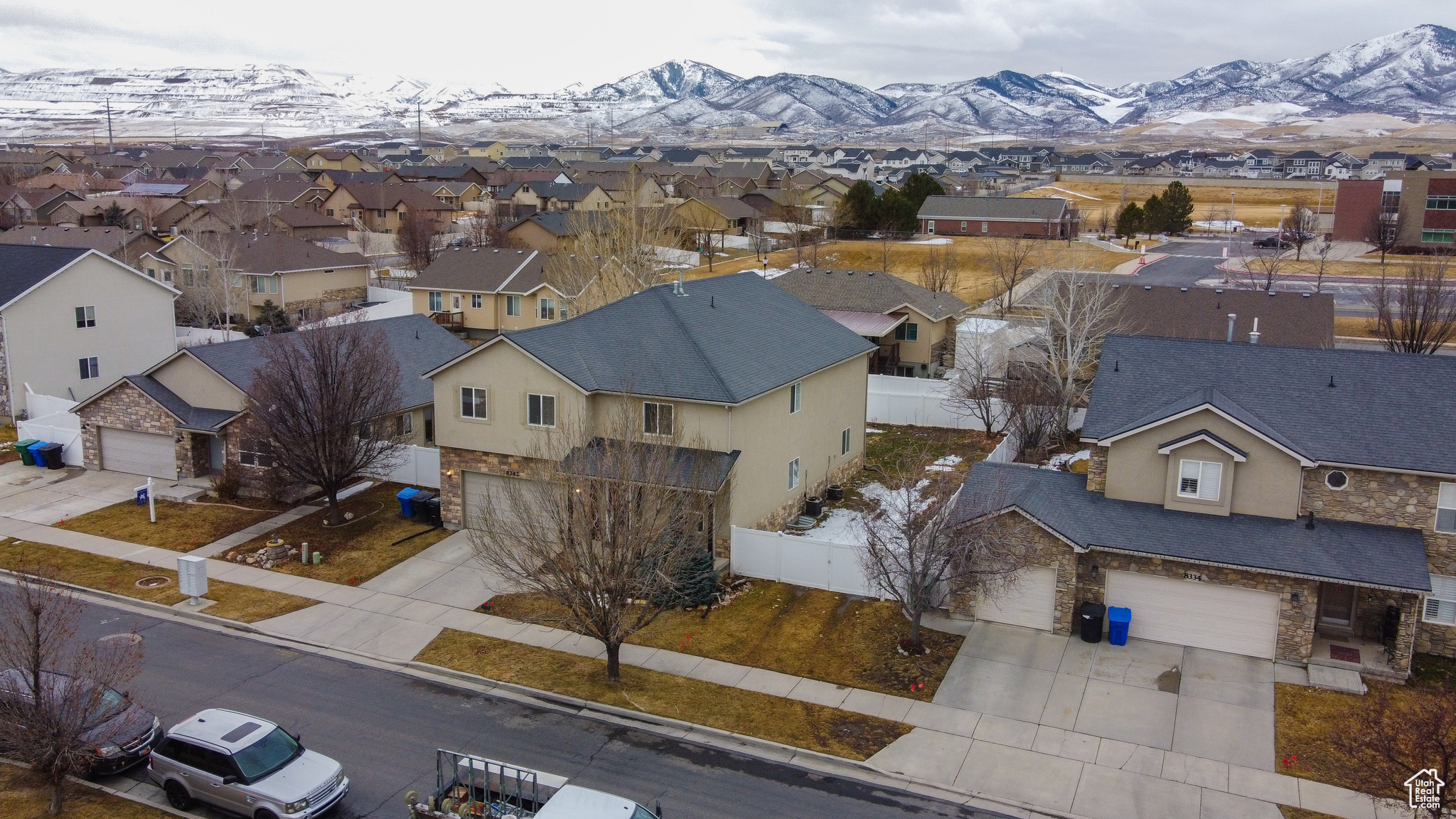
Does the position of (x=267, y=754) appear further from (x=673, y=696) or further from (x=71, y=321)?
(x=71, y=321)

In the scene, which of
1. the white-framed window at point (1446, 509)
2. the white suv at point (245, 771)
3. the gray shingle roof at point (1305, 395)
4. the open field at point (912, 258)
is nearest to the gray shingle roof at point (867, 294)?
the open field at point (912, 258)

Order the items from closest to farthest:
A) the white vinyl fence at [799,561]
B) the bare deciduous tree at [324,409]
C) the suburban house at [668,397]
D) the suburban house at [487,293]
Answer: the white vinyl fence at [799,561]
the suburban house at [668,397]
the bare deciduous tree at [324,409]
the suburban house at [487,293]

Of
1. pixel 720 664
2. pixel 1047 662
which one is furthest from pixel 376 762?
pixel 1047 662

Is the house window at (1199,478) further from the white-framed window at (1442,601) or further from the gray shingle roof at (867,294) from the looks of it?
the gray shingle roof at (867,294)

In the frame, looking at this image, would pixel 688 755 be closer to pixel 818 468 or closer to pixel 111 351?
pixel 818 468

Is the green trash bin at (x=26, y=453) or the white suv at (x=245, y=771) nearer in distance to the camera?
the white suv at (x=245, y=771)

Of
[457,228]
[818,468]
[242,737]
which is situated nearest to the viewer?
[242,737]

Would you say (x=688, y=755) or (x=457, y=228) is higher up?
(x=457, y=228)

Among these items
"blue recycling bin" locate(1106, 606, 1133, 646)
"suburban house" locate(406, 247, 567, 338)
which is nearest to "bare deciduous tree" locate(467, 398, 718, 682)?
"blue recycling bin" locate(1106, 606, 1133, 646)
